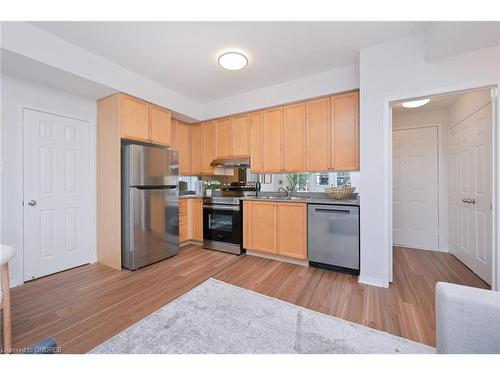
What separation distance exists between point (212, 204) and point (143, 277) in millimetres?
1517

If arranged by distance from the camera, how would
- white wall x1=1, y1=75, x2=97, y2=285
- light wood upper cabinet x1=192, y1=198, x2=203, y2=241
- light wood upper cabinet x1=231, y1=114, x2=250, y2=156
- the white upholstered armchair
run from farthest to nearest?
light wood upper cabinet x1=192, y1=198, x2=203, y2=241
light wood upper cabinet x1=231, y1=114, x2=250, y2=156
white wall x1=1, y1=75, x2=97, y2=285
the white upholstered armchair

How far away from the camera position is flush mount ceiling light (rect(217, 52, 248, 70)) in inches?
95.8

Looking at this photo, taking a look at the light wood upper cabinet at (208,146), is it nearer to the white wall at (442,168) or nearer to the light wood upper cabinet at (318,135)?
the light wood upper cabinet at (318,135)

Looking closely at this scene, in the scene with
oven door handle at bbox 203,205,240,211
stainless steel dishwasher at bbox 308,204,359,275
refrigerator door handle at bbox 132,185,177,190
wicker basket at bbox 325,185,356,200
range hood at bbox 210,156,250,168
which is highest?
range hood at bbox 210,156,250,168

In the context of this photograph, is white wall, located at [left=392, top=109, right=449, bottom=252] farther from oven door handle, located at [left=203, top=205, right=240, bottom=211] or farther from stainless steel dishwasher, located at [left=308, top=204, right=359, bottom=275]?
oven door handle, located at [left=203, top=205, right=240, bottom=211]

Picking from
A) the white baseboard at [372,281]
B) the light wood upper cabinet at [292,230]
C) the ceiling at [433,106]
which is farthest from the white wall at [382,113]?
the ceiling at [433,106]

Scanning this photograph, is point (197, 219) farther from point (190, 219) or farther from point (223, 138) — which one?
point (223, 138)

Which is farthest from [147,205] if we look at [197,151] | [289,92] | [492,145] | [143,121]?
[492,145]

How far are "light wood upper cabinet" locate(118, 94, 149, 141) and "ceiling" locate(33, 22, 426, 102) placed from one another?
0.40 meters

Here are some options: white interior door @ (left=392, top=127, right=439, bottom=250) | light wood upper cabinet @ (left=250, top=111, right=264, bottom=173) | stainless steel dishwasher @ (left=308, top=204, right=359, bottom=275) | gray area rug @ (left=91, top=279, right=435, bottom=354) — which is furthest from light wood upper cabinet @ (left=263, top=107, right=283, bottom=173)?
white interior door @ (left=392, top=127, right=439, bottom=250)

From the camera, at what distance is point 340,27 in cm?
208

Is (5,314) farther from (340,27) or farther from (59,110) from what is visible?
(340,27)

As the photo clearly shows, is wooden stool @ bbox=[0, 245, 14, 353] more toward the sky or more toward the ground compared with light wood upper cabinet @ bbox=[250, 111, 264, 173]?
more toward the ground

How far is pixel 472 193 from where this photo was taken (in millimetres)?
2727
